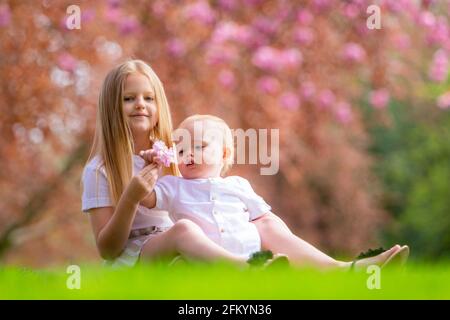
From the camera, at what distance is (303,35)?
22.7ft

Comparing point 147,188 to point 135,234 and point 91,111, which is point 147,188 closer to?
point 135,234

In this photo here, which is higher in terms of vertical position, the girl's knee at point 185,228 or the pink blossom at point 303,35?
the pink blossom at point 303,35

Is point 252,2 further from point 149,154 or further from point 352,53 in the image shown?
point 149,154

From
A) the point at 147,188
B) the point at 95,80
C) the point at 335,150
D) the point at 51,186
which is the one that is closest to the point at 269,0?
the point at 95,80

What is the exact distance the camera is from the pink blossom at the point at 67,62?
20.5 ft

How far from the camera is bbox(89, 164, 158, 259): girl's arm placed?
9.29ft

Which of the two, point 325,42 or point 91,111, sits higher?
point 325,42

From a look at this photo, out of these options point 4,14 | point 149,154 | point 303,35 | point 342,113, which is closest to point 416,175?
point 342,113

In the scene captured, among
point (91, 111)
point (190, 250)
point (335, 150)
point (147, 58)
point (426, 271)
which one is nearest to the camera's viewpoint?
point (190, 250)

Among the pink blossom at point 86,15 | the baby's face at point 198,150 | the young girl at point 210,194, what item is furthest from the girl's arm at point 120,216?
the pink blossom at point 86,15

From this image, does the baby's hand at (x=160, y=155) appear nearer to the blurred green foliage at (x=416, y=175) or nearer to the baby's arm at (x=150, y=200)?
the baby's arm at (x=150, y=200)

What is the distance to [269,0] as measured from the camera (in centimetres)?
651

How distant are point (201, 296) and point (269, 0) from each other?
4.47 meters

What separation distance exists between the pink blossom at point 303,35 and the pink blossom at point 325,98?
95cm
